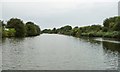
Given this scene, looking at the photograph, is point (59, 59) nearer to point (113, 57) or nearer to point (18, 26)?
point (113, 57)

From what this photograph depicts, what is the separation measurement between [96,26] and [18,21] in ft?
209

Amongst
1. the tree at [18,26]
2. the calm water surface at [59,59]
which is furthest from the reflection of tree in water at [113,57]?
the tree at [18,26]

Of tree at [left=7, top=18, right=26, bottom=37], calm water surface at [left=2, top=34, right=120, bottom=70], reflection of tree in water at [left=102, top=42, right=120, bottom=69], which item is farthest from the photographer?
tree at [left=7, top=18, right=26, bottom=37]

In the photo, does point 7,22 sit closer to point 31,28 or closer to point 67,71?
point 31,28

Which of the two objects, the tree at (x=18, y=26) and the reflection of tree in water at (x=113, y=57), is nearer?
the reflection of tree in water at (x=113, y=57)

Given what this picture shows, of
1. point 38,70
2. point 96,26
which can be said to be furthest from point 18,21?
point 38,70

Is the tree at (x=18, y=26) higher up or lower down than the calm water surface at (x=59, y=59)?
Result: higher up

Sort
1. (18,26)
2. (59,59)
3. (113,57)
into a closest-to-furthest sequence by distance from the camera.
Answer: (59,59), (113,57), (18,26)

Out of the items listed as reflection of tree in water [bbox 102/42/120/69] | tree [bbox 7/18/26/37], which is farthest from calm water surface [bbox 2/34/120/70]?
tree [bbox 7/18/26/37]

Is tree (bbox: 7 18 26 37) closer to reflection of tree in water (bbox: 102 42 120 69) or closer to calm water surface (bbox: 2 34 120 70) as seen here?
calm water surface (bbox: 2 34 120 70)

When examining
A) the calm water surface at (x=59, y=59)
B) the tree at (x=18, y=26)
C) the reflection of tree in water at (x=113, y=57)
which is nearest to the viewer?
the calm water surface at (x=59, y=59)

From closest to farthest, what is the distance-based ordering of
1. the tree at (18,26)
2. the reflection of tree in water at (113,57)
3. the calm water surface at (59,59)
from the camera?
the calm water surface at (59,59) → the reflection of tree in water at (113,57) → the tree at (18,26)

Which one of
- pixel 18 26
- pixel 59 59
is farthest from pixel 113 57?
pixel 18 26

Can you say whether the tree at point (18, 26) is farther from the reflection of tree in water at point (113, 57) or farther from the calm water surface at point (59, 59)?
the reflection of tree in water at point (113, 57)
